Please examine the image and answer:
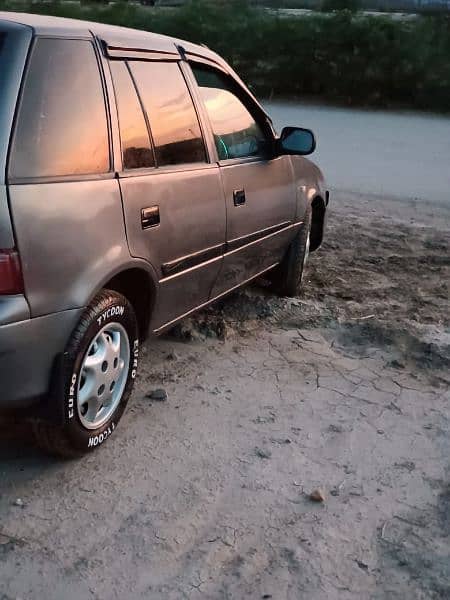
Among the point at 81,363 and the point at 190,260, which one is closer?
the point at 81,363

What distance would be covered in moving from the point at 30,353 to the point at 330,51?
21.2 meters

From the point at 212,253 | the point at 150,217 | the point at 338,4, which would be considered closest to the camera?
the point at 150,217

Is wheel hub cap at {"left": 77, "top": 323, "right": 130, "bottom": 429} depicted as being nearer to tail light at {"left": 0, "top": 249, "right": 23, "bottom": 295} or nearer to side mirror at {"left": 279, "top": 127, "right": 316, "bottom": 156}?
tail light at {"left": 0, "top": 249, "right": 23, "bottom": 295}

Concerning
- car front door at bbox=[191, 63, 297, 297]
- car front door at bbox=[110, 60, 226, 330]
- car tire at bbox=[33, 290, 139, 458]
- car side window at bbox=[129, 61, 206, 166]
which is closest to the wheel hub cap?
car tire at bbox=[33, 290, 139, 458]

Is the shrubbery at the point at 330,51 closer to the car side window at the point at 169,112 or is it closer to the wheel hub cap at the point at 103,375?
the car side window at the point at 169,112

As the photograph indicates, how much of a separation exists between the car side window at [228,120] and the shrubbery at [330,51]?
54.8 feet

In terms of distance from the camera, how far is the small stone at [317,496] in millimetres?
3508

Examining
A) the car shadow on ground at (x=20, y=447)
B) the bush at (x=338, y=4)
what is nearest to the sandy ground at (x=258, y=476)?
the car shadow on ground at (x=20, y=447)

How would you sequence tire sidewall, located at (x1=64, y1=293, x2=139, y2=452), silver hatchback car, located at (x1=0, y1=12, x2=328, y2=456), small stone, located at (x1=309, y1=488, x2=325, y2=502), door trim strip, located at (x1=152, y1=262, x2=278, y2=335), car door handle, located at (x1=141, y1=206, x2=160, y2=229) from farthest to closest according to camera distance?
door trim strip, located at (x1=152, y1=262, x2=278, y2=335) → car door handle, located at (x1=141, y1=206, x2=160, y2=229) → small stone, located at (x1=309, y1=488, x2=325, y2=502) → tire sidewall, located at (x1=64, y1=293, x2=139, y2=452) → silver hatchback car, located at (x1=0, y1=12, x2=328, y2=456)

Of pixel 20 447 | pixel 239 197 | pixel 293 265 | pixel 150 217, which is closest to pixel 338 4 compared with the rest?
pixel 293 265

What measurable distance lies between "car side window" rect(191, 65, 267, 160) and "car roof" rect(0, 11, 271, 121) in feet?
0.55

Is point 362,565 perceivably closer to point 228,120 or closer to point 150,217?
point 150,217

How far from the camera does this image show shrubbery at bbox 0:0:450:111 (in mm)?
21438

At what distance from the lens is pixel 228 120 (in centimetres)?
491
